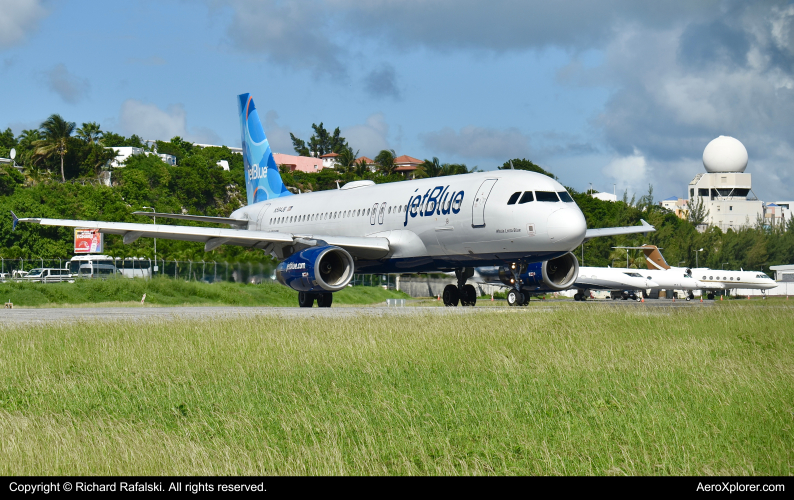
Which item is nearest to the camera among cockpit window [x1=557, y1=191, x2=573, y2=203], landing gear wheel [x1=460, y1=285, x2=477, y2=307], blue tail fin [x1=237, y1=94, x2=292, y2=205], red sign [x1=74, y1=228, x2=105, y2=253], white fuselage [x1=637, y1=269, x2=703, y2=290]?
cockpit window [x1=557, y1=191, x2=573, y2=203]

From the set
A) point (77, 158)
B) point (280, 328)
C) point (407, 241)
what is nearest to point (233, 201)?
point (77, 158)

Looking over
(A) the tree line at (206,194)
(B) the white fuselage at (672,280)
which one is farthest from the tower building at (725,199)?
(B) the white fuselage at (672,280)

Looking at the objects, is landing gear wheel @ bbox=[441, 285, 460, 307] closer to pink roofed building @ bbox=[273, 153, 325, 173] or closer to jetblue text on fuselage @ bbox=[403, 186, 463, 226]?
jetblue text on fuselage @ bbox=[403, 186, 463, 226]

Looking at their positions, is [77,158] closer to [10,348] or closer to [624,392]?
[10,348]

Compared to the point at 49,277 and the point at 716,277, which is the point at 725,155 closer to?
the point at 716,277

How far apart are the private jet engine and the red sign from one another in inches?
2033

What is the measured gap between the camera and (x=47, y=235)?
2857 inches

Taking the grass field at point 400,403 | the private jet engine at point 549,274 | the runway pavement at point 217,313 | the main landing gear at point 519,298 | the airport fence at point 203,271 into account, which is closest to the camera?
the grass field at point 400,403

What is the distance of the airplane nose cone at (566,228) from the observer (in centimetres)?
2041

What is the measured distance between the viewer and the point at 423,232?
77.6 ft

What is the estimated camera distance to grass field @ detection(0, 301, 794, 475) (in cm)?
511

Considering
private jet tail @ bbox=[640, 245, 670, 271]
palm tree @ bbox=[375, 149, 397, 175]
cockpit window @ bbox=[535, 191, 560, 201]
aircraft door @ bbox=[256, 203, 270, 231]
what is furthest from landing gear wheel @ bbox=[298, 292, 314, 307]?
palm tree @ bbox=[375, 149, 397, 175]

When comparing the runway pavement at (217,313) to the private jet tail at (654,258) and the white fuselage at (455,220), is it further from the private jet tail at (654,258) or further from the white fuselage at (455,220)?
the private jet tail at (654,258)

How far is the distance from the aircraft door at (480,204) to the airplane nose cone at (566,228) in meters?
1.99
